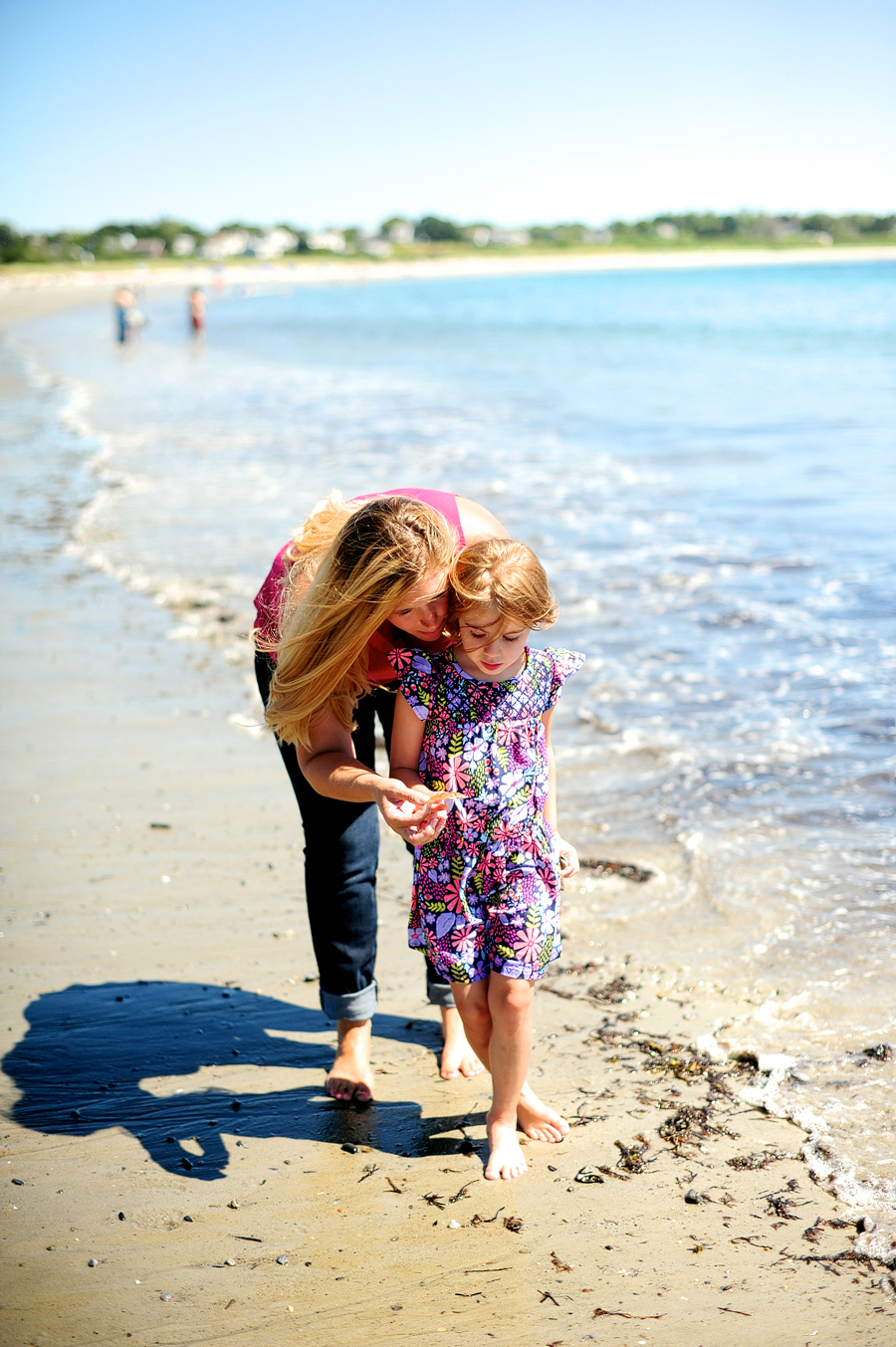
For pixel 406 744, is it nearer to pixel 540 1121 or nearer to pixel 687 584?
pixel 540 1121

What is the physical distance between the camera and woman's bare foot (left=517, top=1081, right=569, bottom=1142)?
9.38 feet

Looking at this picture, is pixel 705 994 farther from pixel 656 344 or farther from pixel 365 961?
pixel 656 344

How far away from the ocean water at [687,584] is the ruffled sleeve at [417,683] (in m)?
1.46

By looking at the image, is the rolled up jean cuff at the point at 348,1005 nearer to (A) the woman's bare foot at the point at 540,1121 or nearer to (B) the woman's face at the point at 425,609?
(A) the woman's bare foot at the point at 540,1121

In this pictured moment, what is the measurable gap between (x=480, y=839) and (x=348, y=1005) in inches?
30.6

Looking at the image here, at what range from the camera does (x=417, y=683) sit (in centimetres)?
270

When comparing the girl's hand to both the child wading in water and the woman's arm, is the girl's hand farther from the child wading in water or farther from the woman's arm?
the woman's arm

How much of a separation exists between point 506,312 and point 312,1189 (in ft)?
181

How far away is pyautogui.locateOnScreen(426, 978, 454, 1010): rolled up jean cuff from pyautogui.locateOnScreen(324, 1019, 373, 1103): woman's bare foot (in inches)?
→ 8.8

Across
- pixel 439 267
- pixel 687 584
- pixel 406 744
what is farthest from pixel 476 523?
pixel 439 267

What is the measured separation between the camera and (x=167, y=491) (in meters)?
11.5

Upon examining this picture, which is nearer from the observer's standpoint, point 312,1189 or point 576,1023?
point 312,1189

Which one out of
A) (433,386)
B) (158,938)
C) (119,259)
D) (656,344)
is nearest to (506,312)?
(656,344)

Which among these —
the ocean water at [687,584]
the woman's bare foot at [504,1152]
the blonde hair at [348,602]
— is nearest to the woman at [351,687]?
the blonde hair at [348,602]
